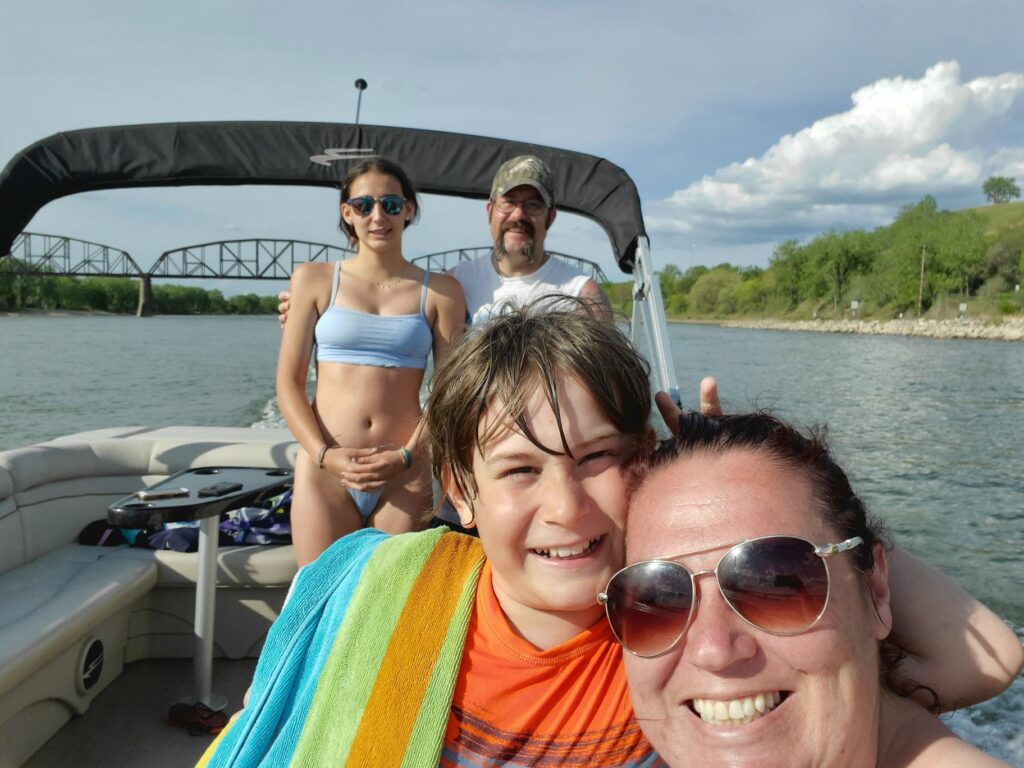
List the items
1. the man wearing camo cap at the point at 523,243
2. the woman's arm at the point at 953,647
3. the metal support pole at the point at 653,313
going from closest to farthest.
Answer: the woman's arm at the point at 953,647
the man wearing camo cap at the point at 523,243
the metal support pole at the point at 653,313

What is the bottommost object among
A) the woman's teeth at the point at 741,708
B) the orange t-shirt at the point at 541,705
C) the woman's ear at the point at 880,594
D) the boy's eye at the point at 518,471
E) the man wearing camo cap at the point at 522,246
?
the orange t-shirt at the point at 541,705

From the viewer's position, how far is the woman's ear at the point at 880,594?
2.99ft

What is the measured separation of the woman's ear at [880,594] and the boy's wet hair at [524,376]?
35 cm

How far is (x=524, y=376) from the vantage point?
105 centimetres

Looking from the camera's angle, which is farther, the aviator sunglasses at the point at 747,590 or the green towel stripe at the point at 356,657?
the green towel stripe at the point at 356,657

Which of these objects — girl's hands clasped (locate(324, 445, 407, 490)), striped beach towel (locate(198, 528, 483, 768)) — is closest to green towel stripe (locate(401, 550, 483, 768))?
striped beach towel (locate(198, 528, 483, 768))

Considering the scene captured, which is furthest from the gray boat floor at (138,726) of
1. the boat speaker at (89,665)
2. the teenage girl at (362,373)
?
the teenage girl at (362,373)

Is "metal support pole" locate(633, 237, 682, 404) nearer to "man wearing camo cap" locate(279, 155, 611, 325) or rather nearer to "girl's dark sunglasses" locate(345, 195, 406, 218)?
"man wearing camo cap" locate(279, 155, 611, 325)

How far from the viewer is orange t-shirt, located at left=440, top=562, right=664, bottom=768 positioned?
971mm

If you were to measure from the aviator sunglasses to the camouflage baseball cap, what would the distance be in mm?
1892

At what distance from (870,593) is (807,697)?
17 cm

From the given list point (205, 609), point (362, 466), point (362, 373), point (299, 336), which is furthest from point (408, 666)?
point (205, 609)

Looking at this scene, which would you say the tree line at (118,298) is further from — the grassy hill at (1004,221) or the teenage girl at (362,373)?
the grassy hill at (1004,221)

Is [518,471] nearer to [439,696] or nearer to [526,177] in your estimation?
[439,696]
